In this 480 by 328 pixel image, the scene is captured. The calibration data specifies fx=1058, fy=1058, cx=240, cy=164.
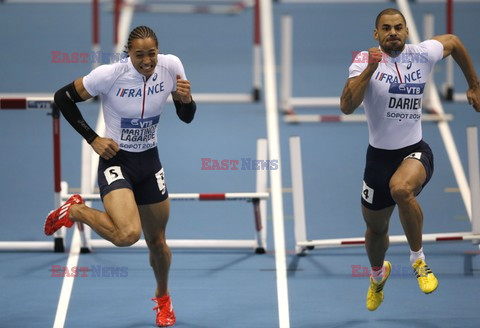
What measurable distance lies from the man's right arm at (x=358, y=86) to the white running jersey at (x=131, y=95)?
4.34 ft

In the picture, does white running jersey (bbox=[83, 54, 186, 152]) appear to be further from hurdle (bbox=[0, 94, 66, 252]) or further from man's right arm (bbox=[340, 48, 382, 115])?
hurdle (bbox=[0, 94, 66, 252])

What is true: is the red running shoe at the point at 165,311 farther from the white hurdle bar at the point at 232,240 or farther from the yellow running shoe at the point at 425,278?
the yellow running shoe at the point at 425,278

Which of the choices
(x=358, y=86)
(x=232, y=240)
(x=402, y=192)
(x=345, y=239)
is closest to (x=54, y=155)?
(x=232, y=240)

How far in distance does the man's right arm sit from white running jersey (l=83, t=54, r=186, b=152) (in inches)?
52.1

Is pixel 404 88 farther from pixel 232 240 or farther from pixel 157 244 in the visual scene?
pixel 232 240

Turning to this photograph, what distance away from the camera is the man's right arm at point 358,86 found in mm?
7797

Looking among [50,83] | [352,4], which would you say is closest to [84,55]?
[50,83]

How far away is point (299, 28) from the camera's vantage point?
17.2 m

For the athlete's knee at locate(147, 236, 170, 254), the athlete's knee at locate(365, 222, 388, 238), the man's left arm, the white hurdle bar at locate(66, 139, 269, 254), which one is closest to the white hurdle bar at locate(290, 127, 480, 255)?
the white hurdle bar at locate(66, 139, 269, 254)

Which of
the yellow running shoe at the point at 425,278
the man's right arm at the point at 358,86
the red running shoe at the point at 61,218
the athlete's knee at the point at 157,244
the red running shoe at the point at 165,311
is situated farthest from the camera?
the red running shoe at the point at 165,311

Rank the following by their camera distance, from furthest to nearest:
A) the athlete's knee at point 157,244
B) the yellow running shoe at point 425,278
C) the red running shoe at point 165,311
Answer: the red running shoe at point 165,311, the athlete's knee at point 157,244, the yellow running shoe at point 425,278

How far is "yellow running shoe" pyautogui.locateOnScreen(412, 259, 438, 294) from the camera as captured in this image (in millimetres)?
8117

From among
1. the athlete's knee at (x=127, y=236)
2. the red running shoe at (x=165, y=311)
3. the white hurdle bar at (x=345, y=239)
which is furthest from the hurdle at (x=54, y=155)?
the athlete's knee at (x=127, y=236)

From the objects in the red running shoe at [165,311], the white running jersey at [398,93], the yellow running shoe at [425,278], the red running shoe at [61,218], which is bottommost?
the red running shoe at [165,311]
